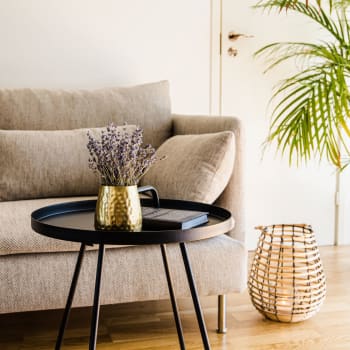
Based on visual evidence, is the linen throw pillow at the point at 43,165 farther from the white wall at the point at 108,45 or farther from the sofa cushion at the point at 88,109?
the white wall at the point at 108,45

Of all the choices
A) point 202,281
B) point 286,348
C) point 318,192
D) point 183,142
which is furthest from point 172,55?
point 286,348

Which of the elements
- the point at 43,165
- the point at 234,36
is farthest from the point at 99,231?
the point at 234,36

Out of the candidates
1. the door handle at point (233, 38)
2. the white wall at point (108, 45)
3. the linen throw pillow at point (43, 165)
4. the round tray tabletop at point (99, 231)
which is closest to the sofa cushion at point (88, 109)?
the linen throw pillow at point (43, 165)

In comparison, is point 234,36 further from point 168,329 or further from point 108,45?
point 168,329

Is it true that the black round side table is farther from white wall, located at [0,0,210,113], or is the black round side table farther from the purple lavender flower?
white wall, located at [0,0,210,113]

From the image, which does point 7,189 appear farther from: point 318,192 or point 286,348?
point 318,192

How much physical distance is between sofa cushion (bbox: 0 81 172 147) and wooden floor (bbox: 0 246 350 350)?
79 cm

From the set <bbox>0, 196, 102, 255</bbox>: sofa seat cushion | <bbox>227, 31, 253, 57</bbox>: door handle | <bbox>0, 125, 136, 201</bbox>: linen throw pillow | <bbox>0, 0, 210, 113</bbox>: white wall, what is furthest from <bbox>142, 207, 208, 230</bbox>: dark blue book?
<bbox>227, 31, 253, 57</bbox>: door handle

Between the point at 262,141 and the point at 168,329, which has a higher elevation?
the point at 262,141

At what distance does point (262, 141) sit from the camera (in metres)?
3.19

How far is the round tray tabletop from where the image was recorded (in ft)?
4.17

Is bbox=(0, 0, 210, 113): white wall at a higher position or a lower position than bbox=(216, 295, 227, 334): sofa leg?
higher

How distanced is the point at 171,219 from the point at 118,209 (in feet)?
0.43

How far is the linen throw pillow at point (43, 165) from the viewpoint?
7.52 feet
